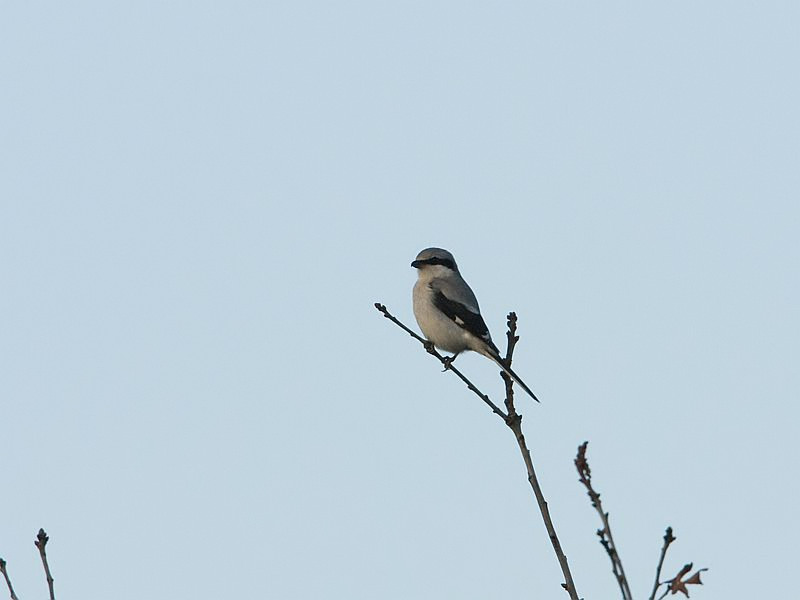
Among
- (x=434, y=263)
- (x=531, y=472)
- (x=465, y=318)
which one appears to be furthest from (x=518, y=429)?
(x=434, y=263)

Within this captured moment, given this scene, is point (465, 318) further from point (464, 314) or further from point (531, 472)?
point (531, 472)

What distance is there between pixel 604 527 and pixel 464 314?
6.95 meters

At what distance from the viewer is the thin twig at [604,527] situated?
3.06 metres

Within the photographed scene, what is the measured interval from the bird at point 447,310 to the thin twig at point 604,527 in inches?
240

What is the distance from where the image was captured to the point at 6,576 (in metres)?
4.00

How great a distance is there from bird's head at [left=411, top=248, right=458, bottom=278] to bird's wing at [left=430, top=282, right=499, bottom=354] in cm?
40

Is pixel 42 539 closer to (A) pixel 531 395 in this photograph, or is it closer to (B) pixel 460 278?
(A) pixel 531 395

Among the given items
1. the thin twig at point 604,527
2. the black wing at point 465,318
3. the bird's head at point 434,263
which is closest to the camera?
the thin twig at point 604,527

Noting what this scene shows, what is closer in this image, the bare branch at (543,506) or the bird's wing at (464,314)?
the bare branch at (543,506)

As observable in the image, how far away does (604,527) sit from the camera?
329cm

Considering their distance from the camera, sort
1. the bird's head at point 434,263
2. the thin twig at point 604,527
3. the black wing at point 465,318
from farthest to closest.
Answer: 1. the bird's head at point 434,263
2. the black wing at point 465,318
3. the thin twig at point 604,527

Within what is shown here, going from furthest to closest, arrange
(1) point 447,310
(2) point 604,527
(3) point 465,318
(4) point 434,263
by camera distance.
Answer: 1. (4) point 434,263
2. (1) point 447,310
3. (3) point 465,318
4. (2) point 604,527

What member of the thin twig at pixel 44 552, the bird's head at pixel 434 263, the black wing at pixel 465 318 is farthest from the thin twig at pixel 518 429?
the bird's head at pixel 434 263

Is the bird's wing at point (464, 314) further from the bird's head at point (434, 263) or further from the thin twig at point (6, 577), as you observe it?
the thin twig at point (6, 577)
